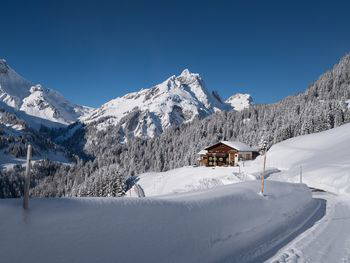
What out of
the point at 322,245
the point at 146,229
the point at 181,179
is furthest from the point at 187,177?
the point at 146,229

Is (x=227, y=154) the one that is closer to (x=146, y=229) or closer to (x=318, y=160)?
(x=318, y=160)

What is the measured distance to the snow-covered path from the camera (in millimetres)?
12109

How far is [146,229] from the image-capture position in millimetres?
10070

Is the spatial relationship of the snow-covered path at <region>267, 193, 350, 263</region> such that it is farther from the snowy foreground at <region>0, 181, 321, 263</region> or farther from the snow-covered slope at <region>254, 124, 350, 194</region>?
the snow-covered slope at <region>254, 124, 350, 194</region>

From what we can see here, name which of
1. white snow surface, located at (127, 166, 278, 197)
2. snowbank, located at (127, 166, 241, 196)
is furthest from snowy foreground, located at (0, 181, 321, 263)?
snowbank, located at (127, 166, 241, 196)

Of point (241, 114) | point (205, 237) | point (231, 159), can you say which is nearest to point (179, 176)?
point (231, 159)

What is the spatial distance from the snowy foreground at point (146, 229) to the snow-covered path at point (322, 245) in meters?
0.57

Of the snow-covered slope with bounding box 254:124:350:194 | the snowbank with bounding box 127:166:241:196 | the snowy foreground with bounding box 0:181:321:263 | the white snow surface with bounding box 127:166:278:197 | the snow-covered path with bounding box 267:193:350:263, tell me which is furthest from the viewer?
the snowbank with bounding box 127:166:241:196

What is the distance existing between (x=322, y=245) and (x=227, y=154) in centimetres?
7416

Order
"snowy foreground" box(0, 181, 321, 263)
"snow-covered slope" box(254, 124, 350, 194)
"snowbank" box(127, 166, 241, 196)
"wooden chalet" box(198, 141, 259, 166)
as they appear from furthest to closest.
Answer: "wooden chalet" box(198, 141, 259, 166), "snowbank" box(127, 166, 241, 196), "snow-covered slope" box(254, 124, 350, 194), "snowy foreground" box(0, 181, 321, 263)

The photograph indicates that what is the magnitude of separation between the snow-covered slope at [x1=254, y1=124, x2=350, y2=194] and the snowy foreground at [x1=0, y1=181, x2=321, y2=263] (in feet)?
80.4

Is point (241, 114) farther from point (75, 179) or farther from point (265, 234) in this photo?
point (265, 234)

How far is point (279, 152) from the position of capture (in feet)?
274

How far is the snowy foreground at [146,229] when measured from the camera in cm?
766
